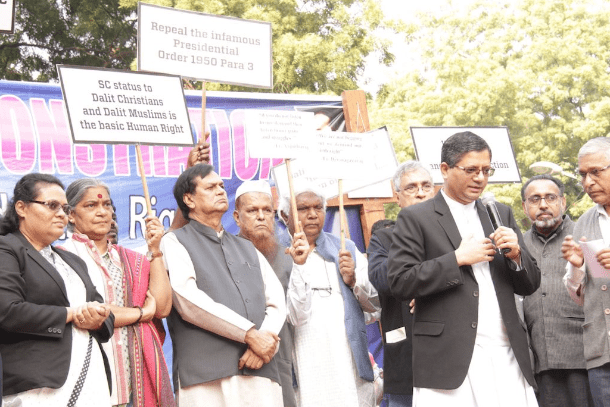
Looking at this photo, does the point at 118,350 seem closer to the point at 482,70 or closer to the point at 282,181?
the point at 282,181

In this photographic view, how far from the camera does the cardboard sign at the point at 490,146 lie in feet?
22.9

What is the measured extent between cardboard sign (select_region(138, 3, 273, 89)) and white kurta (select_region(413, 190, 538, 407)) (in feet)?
8.42

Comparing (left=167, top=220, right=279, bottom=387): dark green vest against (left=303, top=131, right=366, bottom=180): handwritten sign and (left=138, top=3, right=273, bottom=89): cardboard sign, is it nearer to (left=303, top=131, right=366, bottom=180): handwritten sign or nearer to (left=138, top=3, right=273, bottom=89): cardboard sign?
(left=303, top=131, right=366, bottom=180): handwritten sign

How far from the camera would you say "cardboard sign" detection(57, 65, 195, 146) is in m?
4.81

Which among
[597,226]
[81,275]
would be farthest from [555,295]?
[81,275]

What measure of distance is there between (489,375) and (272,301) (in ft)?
4.44

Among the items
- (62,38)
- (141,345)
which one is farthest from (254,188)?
(62,38)

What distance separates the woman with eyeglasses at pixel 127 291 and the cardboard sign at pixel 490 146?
297 cm

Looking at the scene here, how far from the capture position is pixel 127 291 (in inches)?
181

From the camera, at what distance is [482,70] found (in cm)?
2225

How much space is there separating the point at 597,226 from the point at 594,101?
60.7 ft

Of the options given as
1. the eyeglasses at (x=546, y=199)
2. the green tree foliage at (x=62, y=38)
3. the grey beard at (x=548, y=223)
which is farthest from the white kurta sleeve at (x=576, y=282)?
the green tree foliage at (x=62, y=38)

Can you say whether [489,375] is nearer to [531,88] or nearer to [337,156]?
[337,156]

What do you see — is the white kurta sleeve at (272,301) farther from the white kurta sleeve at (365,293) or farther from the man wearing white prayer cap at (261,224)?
the white kurta sleeve at (365,293)
